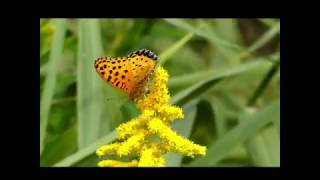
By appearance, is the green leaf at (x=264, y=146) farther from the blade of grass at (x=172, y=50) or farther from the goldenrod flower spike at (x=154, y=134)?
the goldenrod flower spike at (x=154, y=134)

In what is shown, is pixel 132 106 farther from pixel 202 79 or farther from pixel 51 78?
pixel 202 79

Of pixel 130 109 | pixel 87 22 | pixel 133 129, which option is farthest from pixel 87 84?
pixel 133 129

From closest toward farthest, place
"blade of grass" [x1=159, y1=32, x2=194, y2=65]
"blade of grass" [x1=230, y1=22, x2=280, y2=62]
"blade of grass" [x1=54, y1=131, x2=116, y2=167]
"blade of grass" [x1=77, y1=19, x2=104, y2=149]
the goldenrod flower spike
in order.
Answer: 1. the goldenrod flower spike
2. "blade of grass" [x1=54, y1=131, x2=116, y2=167]
3. "blade of grass" [x1=77, y1=19, x2=104, y2=149]
4. "blade of grass" [x1=159, y1=32, x2=194, y2=65]
5. "blade of grass" [x1=230, y1=22, x2=280, y2=62]

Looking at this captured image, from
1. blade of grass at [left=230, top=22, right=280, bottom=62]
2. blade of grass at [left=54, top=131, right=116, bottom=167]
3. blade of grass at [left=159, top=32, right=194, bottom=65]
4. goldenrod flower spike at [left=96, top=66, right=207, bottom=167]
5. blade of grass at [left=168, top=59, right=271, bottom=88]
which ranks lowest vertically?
goldenrod flower spike at [left=96, top=66, right=207, bottom=167]

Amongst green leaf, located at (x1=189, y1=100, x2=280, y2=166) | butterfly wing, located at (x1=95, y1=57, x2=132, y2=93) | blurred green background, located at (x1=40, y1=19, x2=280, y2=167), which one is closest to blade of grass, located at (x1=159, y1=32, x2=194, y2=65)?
blurred green background, located at (x1=40, y1=19, x2=280, y2=167)

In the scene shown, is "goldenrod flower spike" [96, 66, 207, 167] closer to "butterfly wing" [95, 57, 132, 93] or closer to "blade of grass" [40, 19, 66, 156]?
"butterfly wing" [95, 57, 132, 93]

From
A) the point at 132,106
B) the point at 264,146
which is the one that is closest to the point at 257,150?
the point at 264,146

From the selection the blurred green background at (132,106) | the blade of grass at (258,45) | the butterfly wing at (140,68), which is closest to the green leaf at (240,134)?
the blurred green background at (132,106)
